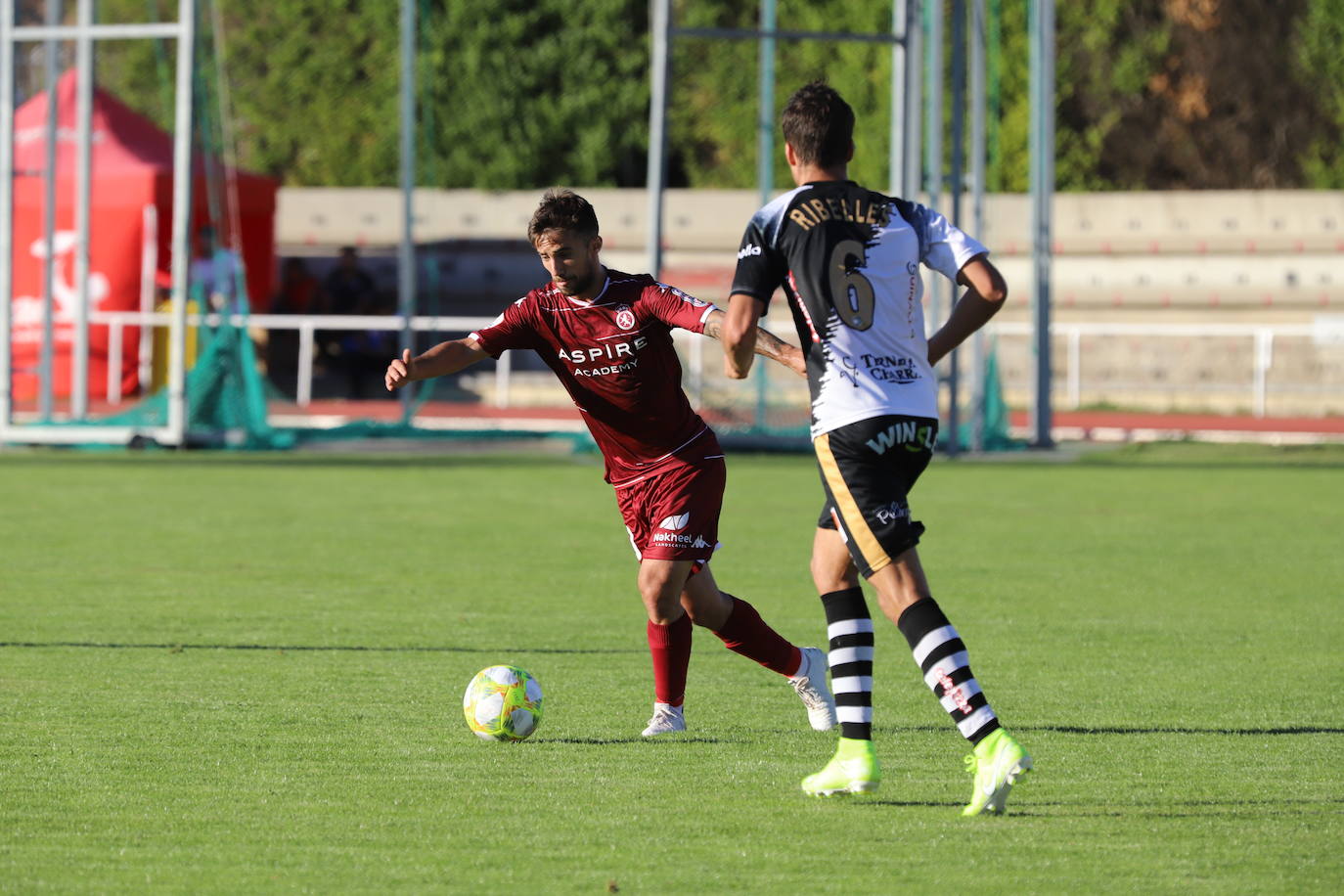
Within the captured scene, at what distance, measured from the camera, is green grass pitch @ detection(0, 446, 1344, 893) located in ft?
15.5

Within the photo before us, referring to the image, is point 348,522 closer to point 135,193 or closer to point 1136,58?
point 135,193

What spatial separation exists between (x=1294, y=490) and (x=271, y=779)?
492 inches

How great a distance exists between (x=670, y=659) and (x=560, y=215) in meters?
1.45

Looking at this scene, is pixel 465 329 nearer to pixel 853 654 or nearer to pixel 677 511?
pixel 677 511

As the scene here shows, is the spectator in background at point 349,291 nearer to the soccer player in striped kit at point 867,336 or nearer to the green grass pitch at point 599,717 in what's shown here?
the green grass pitch at point 599,717

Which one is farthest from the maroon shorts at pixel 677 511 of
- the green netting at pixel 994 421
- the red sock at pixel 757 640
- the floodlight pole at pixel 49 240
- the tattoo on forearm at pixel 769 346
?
the floodlight pole at pixel 49 240

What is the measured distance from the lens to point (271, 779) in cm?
556

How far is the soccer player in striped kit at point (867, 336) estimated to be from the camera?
5184mm

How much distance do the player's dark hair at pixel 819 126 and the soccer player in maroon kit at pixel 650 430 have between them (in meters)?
1.04

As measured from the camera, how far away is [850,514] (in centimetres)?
522

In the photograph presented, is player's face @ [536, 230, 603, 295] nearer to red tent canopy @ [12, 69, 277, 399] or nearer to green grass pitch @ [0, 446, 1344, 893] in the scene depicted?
green grass pitch @ [0, 446, 1344, 893]

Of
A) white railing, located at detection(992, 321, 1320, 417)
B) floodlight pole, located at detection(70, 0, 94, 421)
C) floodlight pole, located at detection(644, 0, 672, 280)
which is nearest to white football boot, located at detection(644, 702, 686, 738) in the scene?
floodlight pole, located at detection(644, 0, 672, 280)

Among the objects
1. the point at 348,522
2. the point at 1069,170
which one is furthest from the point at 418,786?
the point at 1069,170

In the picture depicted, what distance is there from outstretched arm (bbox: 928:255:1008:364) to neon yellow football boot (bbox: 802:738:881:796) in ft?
3.47
